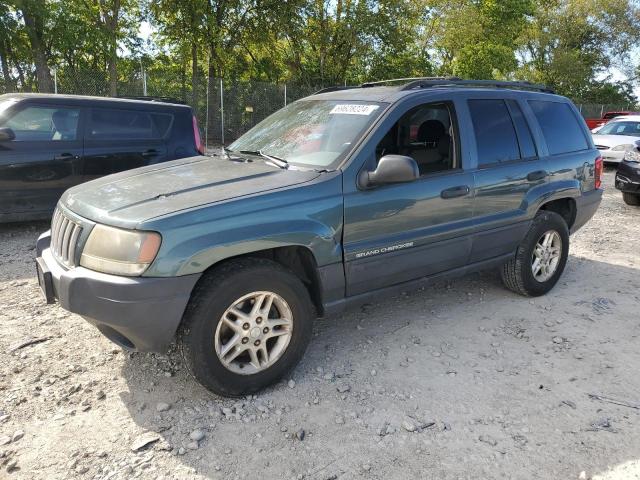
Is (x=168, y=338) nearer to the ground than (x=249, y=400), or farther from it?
farther from it

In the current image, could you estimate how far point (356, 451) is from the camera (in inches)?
103

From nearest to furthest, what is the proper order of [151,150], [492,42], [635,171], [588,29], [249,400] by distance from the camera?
1. [249,400]
2. [151,150]
3. [635,171]
4. [492,42]
5. [588,29]

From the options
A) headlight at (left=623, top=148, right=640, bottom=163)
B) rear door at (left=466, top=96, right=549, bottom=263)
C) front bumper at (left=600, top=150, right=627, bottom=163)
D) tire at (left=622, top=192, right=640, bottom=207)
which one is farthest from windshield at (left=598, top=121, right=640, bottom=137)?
rear door at (left=466, top=96, right=549, bottom=263)

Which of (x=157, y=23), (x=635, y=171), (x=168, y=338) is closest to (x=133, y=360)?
(x=168, y=338)

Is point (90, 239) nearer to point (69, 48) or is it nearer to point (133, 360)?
point (133, 360)

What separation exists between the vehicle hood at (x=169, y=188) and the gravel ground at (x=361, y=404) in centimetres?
107

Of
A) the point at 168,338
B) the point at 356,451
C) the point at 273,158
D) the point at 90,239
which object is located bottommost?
the point at 356,451

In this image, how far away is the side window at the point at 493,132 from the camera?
4012 mm

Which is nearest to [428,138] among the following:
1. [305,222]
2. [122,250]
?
[305,222]

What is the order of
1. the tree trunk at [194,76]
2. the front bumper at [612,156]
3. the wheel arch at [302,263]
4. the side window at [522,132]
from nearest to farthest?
the wheel arch at [302,263] → the side window at [522,132] → the front bumper at [612,156] → the tree trunk at [194,76]

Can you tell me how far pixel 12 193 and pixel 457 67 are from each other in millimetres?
23523

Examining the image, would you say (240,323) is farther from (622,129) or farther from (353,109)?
(622,129)

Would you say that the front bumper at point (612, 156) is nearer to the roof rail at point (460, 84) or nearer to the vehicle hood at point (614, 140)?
the vehicle hood at point (614, 140)

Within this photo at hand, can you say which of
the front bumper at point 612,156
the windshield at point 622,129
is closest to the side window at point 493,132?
the front bumper at point 612,156
